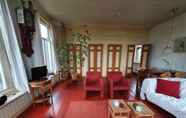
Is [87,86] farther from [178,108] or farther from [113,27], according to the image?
[113,27]

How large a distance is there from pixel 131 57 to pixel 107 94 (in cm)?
326

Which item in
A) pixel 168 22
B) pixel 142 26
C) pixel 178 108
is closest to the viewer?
pixel 178 108

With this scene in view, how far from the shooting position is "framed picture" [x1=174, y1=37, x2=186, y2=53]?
3.82m

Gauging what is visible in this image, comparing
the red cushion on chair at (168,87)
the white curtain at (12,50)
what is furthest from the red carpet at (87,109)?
the red cushion on chair at (168,87)

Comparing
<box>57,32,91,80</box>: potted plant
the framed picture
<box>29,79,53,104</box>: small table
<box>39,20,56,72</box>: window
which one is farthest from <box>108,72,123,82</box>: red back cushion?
the framed picture

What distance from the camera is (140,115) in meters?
Answer: 1.72

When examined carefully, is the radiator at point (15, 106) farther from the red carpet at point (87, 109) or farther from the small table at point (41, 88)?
the red carpet at point (87, 109)

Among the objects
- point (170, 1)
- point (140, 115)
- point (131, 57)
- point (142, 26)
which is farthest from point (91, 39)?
point (140, 115)

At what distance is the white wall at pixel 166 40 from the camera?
390 cm

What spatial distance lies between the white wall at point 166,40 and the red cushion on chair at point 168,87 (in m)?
1.78

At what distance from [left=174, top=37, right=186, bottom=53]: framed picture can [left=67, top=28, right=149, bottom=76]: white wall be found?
82.4 inches

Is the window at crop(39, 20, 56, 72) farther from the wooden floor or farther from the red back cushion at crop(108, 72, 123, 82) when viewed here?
the red back cushion at crop(108, 72, 123, 82)

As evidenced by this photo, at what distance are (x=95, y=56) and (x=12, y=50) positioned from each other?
404 cm

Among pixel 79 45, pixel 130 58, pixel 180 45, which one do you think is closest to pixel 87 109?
pixel 79 45
